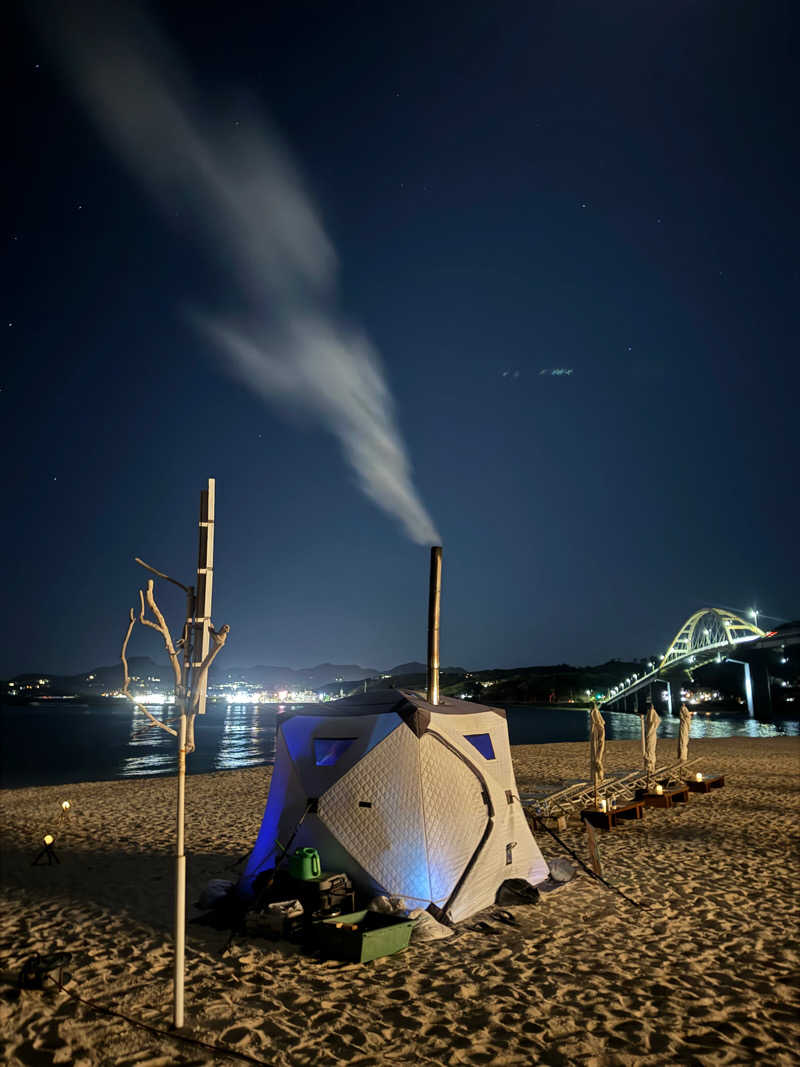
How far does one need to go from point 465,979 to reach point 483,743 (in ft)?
12.2

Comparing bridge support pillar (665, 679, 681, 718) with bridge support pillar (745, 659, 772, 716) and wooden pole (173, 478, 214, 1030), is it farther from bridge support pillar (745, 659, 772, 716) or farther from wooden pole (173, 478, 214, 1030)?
wooden pole (173, 478, 214, 1030)

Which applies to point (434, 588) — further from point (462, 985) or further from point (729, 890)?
point (729, 890)

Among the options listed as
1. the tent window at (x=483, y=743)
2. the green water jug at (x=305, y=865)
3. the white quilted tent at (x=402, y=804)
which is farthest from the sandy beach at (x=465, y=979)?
the tent window at (x=483, y=743)

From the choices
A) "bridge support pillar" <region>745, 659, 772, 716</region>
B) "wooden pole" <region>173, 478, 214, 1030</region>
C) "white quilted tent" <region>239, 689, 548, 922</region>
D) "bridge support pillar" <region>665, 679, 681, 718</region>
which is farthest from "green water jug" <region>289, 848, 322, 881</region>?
"bridge support pillar" <region>665, 679, 681, 718</region>

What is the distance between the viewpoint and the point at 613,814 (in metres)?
15.5

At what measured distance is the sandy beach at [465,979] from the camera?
19.0 feet

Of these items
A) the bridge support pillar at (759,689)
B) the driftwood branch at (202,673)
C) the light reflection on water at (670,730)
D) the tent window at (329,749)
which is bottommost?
the light reflection on water at (670,730)

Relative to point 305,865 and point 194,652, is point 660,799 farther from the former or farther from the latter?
point 194,652

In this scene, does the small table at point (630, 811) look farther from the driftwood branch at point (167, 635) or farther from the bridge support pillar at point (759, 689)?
the bridge support pillar at point (759, 689)

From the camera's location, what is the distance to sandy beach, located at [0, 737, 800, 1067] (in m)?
5.80

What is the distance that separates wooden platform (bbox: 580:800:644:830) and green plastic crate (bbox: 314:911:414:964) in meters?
7.74

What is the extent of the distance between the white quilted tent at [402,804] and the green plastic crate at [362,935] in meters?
0.49

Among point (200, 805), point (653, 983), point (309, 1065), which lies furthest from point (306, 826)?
point (200, 805)

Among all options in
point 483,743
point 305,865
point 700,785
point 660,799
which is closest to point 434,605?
point 483,743
